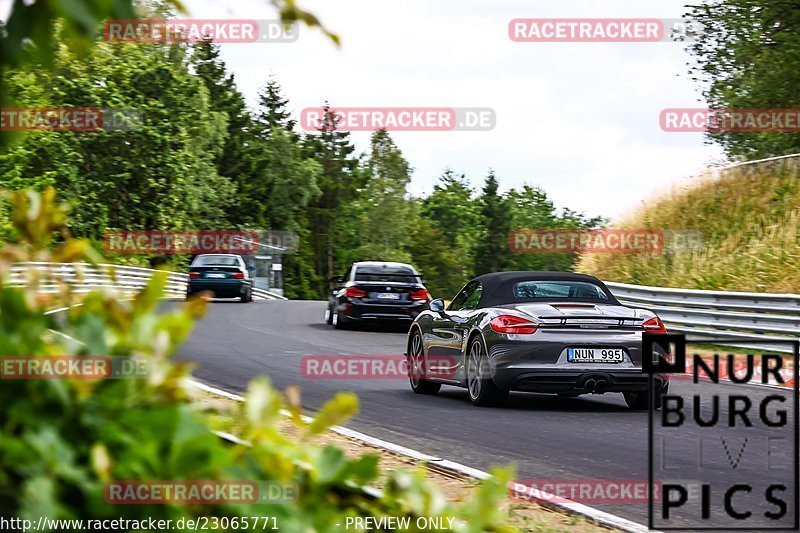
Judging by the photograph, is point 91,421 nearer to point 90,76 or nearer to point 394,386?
point 394,386

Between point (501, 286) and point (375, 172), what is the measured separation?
4543 inches

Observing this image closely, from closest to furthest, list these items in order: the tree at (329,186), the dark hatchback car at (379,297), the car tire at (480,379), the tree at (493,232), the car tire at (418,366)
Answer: the car tire at (480,379) → the car tire at (418,366) → the dark hatchback car at (379,297) → the tree at (329,186) → the tree at (493,232)

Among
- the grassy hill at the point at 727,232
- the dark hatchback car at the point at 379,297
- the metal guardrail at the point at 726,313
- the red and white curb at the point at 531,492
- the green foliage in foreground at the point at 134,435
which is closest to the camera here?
the green foliage in foreground at the point at 134,435

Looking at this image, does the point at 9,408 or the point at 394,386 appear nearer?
the point at 9,408

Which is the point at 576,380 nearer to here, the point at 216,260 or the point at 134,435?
the point at 134,435

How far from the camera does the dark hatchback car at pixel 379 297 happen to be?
26.0 m

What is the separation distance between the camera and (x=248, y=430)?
208cm

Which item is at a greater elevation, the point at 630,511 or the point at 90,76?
the point at 90,76

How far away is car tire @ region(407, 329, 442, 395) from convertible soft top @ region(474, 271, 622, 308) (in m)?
1.46

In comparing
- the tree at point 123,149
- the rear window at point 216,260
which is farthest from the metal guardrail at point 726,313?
the tree at point 123,149

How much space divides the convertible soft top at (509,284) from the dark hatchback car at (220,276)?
26.1 m

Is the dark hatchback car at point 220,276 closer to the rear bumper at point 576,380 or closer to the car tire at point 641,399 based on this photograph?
the car tire at point 641,399

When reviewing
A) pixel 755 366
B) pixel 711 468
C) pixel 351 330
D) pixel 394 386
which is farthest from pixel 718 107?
pixel 711 468

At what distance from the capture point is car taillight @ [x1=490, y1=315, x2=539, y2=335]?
37.9 ft
